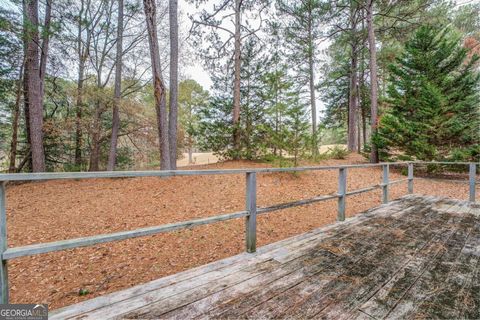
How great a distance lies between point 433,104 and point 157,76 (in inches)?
399

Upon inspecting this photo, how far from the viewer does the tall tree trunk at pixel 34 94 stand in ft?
26.9

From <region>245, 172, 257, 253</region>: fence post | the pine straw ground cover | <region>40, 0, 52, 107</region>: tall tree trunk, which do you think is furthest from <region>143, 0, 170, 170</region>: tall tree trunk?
<region>245, 172, 257, 253</region>: fence post

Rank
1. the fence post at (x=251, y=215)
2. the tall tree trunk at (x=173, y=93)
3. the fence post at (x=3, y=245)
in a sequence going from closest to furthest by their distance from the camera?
the fence post at (x=3, y=245), the fence post at (x=251, y=215), the tall tree trunk at (x=173, y=93)

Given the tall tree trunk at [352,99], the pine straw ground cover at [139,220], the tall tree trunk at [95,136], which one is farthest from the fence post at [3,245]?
the tall tree trunk at [352,99]

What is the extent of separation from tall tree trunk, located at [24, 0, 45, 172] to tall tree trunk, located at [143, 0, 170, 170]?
15.4ft

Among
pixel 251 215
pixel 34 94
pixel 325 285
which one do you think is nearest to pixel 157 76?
pixel 34 94

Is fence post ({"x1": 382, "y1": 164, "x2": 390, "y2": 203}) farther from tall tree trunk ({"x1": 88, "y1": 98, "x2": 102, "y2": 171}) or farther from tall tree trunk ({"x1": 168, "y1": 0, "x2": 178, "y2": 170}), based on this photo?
tall tree trunk ({"x1": 88, "y1": 98, "x2": 102, "y2": 171})

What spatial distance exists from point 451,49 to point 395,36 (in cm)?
307

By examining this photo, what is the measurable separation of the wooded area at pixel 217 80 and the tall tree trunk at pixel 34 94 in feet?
0.12

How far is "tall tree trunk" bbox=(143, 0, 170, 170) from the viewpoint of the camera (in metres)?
6.83

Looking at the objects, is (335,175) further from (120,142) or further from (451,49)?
(120,142)

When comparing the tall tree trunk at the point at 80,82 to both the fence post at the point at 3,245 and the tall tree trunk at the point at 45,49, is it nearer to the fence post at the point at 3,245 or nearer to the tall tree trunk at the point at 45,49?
the tall tree trunk at the point at 45,49

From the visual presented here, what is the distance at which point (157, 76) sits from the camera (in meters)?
6.98

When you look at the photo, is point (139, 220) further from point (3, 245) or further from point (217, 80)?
point (217, 80)
